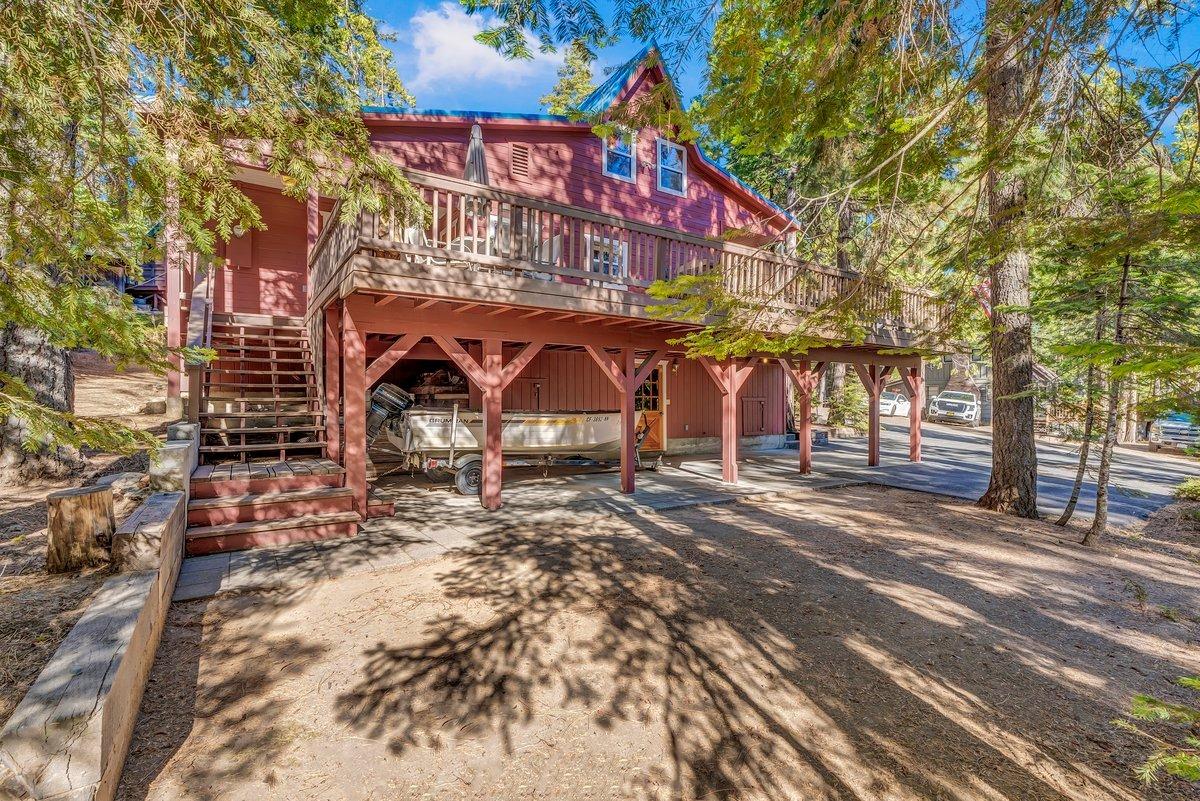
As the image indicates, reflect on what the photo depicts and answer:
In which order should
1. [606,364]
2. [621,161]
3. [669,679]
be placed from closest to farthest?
[669,679], [606,364], [621,161]

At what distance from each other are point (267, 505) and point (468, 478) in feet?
9.25

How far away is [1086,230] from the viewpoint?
11.2 feet

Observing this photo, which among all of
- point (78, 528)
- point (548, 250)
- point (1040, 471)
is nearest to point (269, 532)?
point (78, 528)

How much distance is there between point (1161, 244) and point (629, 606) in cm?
431

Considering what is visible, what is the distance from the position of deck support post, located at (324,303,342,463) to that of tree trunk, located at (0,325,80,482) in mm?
2956

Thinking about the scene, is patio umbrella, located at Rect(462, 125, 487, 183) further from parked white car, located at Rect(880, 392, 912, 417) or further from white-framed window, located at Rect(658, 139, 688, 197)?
parked white car, located at Rect(880, 392, 912, 417)

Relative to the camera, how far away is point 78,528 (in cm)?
394

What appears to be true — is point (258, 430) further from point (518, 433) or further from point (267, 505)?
point (518, 433)

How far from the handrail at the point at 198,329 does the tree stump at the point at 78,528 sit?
1.87 meters

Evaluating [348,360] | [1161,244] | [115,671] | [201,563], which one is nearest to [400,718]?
[115,671]

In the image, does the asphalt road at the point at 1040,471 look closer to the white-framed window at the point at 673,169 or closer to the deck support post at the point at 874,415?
the deck support post at the point at 874,415

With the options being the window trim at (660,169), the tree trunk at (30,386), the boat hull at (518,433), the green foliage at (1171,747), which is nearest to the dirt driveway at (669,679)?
the green foliage at (1171,747)

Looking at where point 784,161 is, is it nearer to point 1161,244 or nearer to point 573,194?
point 573,194

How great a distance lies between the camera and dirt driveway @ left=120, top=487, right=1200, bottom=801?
2318 mm
